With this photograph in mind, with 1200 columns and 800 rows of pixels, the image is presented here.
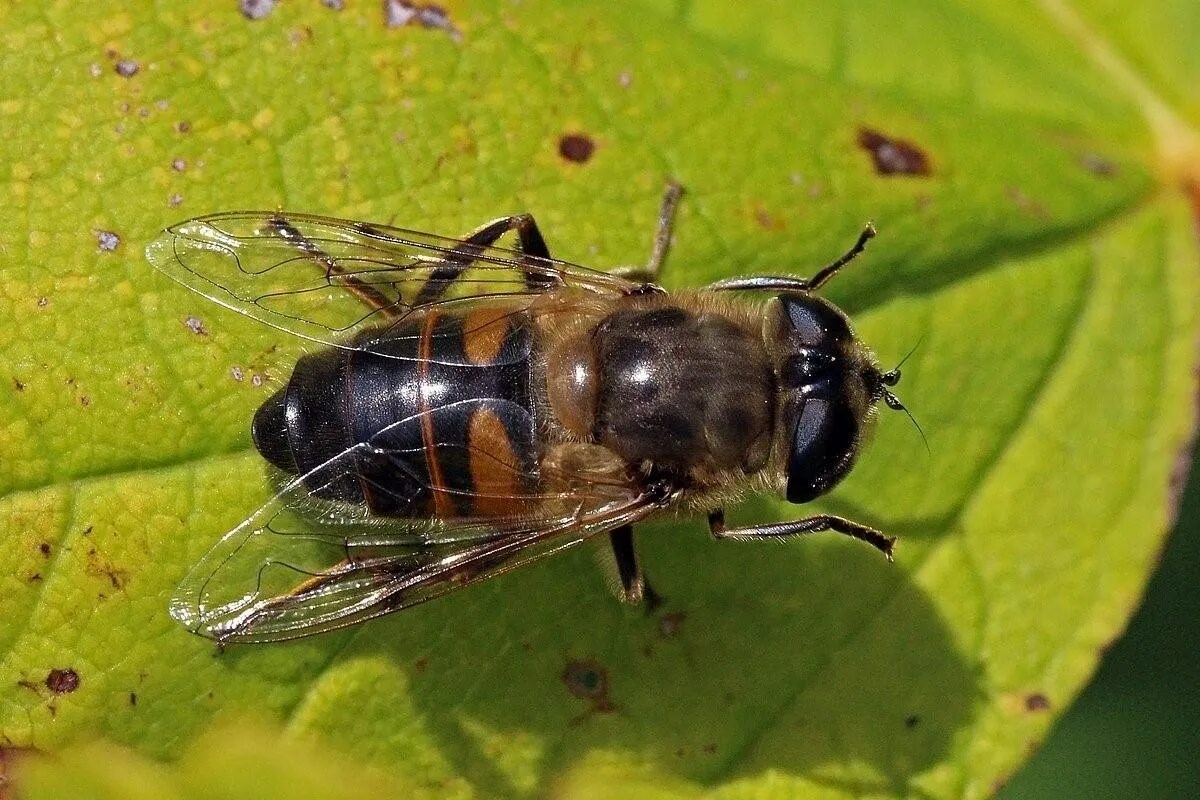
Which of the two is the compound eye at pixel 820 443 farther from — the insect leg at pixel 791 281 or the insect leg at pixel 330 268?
the insect leg at pixel 330 268

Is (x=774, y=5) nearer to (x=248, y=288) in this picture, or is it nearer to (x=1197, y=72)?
(x=1197, y=72)

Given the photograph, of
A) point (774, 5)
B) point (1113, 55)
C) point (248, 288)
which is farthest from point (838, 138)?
point (248, 288)

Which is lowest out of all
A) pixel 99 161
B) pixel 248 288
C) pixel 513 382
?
pixel 513 382

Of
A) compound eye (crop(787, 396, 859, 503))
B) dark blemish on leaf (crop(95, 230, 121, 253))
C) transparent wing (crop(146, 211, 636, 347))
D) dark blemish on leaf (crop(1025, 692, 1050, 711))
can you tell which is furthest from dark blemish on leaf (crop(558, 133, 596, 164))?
dark blemish on leaf (crop(1025, 692, 1050, 711))

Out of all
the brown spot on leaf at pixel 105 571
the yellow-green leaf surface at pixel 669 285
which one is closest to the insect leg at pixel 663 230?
the yellow-green leaf surface at pixel 669 285

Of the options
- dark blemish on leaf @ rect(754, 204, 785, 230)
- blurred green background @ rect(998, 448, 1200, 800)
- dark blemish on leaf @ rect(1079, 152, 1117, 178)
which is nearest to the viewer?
dark blemish on leaf @ rect(754, 204, 785, 230)

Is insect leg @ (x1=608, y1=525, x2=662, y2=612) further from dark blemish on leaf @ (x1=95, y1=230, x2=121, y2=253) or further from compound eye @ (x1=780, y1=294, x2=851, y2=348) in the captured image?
dark blemish on leaf @ (x1=95, y1=230, x2=121, y2=253)
